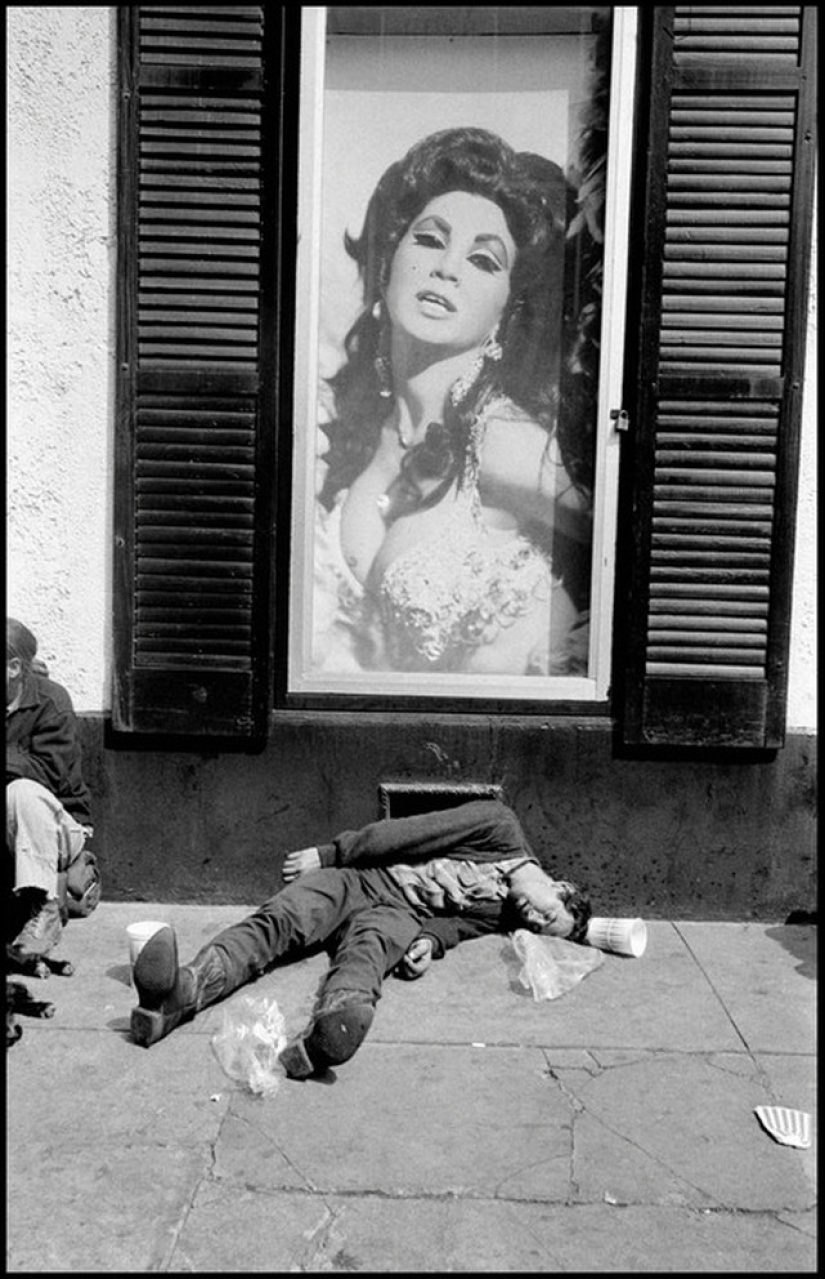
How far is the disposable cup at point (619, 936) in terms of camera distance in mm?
4527

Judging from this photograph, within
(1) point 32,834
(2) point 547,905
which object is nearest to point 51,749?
(1) point 32,834

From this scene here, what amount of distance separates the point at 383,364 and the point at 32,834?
2.34 metres

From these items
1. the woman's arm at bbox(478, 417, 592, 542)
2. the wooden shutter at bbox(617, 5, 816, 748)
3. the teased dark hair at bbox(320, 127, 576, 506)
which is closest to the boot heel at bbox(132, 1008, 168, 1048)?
the wooden shutter at bbox(617, 5, 816, 748)

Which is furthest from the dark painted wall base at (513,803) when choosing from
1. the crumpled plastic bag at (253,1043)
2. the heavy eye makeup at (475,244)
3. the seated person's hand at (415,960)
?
the heavy eye makeup at (475,244)

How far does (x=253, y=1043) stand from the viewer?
3.72m

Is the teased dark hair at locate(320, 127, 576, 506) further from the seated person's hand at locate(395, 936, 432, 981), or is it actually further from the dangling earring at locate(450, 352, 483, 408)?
the seated person's hand at locate(395, 936, 432, 981)

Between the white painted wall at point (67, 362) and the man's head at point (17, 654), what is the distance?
0.24 meters

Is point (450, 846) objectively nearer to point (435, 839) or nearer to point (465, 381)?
point (435, 839)

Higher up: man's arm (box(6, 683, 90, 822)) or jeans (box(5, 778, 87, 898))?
man's arm (box(6, 683, 90, 822))

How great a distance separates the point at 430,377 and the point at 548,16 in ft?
4.84

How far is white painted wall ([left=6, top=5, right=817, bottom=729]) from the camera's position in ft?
15.5

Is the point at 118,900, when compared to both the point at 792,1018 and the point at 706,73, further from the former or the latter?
the point at 706,73

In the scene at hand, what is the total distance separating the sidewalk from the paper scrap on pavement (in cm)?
3

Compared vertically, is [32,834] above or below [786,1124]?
above
